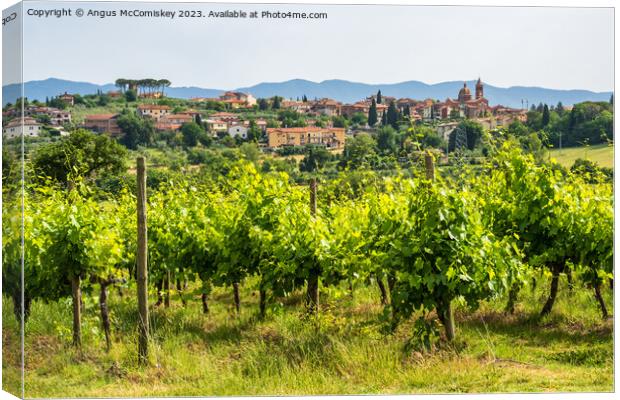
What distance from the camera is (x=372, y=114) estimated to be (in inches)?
306

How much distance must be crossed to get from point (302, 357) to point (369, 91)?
8.38ft

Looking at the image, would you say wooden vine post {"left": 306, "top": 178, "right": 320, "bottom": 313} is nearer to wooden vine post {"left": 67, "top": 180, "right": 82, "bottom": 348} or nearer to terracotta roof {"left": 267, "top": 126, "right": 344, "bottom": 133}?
terracotta roof {"left": 267, "top": 126, "right": 344, "bottom": 133}

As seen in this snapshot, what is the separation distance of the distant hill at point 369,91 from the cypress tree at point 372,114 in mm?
146

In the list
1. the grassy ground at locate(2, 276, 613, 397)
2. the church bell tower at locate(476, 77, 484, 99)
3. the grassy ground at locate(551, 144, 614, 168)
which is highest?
the church bell tower at locate(476, 77, 484, 99)

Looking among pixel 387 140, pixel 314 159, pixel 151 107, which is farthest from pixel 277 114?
pixel 151 107

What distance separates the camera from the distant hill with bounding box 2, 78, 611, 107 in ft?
22.9

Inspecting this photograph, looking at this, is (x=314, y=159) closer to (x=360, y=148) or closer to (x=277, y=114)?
(x=360, y=148)

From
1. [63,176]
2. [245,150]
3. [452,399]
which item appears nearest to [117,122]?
[63,176]

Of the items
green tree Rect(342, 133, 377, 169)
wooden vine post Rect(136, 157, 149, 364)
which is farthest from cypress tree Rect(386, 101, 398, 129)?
wooden vine post Rect(136, 157, 149, 364)

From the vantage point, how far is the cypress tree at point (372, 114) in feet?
25.0

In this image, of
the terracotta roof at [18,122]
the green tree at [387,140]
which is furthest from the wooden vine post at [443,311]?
the terracotta roof at [18,122]

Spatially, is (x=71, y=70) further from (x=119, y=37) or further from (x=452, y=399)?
(x=452, y=399)

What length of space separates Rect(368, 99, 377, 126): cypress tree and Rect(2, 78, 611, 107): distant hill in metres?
0.15

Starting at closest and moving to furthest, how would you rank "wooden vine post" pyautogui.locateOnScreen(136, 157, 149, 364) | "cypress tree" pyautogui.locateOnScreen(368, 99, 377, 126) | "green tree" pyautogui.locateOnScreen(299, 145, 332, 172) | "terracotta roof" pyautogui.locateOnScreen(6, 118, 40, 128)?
"terracotta roof" pyautogui.locateOnScreen(6, 118, 40, 128)
"wooden vine post" pyautogui.locateOnScreen(136, 157, 149, 364)
"cypress tree" pyautogui.locateOnScreen(368, 99, 377, 126)
"green tree" pyautogui.locateOnScreen(299, 145, 332, 172)
